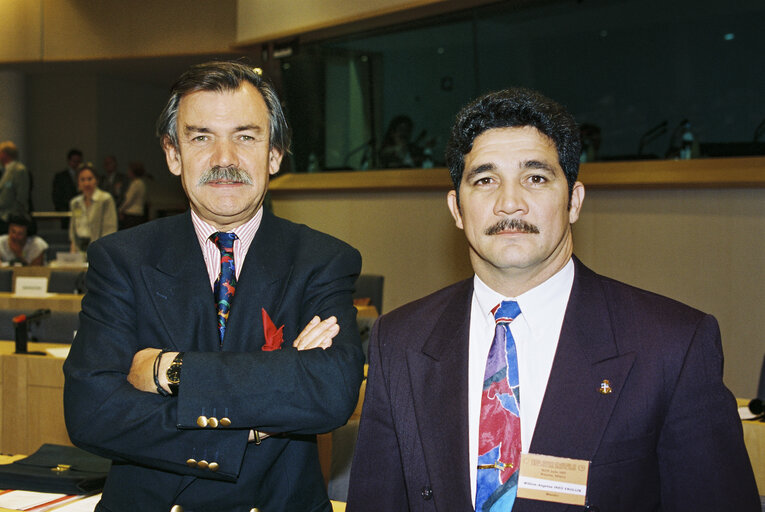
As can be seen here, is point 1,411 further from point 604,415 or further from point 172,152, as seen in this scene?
point 604,415

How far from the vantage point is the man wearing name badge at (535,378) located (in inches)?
62.2

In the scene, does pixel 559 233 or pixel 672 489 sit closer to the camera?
pixel 672 489

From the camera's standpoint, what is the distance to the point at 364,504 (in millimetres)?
1796

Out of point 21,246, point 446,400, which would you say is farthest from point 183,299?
point 21,246

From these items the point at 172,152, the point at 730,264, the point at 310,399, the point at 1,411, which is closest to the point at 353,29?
the point at 730,264

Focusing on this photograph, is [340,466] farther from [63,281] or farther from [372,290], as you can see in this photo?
[63,281]

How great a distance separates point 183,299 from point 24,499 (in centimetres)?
85

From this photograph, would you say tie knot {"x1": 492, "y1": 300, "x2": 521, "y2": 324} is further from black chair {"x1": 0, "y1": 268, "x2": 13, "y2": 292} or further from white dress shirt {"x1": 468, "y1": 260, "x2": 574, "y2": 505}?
black chair {"x1": 0, "y1": 268, "x2": 13, "y2": 292}

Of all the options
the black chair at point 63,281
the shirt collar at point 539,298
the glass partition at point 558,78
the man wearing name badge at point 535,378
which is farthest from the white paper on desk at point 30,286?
the shirt collar at point 539,298

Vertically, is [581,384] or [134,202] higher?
[134,202]

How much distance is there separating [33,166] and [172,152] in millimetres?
15324

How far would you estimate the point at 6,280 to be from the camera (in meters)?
7.83

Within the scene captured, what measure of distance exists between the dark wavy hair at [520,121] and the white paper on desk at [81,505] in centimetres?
139

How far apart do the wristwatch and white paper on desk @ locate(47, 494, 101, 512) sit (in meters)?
0.60
